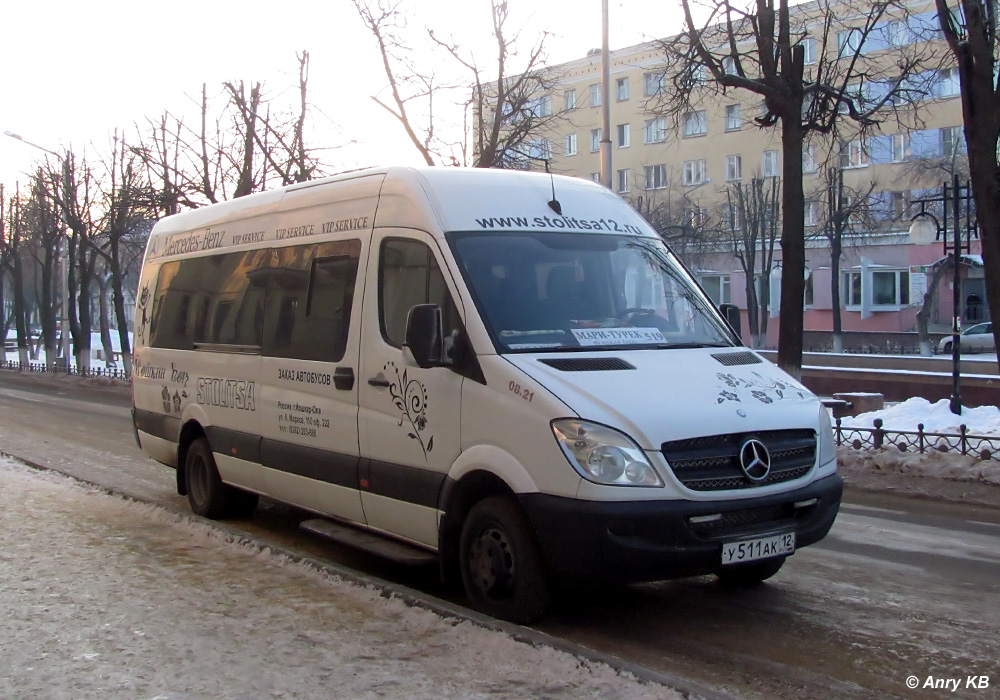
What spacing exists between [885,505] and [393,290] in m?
5.89

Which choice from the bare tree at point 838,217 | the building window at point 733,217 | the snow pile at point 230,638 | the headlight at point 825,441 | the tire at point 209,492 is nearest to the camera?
the snow pile at point 230,638

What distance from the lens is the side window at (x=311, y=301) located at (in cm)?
649

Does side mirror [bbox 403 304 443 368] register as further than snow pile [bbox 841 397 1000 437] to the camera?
No

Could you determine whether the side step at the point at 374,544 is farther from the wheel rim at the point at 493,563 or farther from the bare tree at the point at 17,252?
the bare tree at the point at 17,252

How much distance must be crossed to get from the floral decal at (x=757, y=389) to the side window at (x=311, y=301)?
2.46 metres

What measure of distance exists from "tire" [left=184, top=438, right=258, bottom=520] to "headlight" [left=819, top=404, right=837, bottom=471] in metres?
4.64

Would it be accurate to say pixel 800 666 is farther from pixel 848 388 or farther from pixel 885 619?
pixel 848 388

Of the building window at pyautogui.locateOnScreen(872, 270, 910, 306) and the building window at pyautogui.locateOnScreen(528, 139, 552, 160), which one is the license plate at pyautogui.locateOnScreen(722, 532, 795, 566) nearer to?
the building window at pyautogui.locateOnScreen(528, 139, 552, 160)

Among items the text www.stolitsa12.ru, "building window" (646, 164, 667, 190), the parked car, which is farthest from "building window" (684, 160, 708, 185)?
the text www.stolitsa12.ru

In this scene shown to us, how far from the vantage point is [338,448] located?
21.1 ft

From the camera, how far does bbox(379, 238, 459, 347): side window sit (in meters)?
5.73

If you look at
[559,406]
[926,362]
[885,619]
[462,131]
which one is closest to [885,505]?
[885,619]

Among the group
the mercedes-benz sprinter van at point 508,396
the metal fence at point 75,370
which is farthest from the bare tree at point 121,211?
the mercedes-benz sprinter van at point 508,396

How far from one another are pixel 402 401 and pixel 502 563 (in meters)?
1.16
